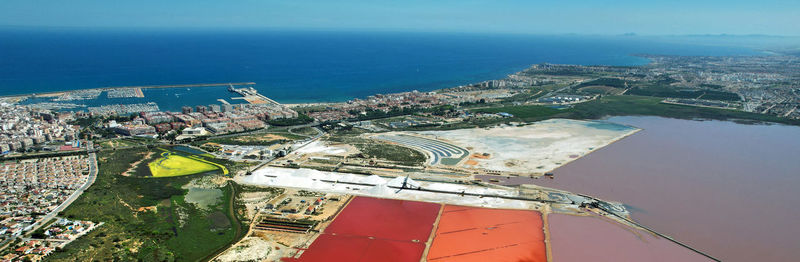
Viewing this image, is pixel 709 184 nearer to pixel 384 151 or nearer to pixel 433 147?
pixel 433 147

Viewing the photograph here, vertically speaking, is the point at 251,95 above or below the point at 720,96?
below

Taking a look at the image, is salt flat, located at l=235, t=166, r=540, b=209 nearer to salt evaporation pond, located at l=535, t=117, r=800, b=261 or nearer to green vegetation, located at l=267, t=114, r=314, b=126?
salt evaporation pond, located at l=535, t=117, r=800, b=261

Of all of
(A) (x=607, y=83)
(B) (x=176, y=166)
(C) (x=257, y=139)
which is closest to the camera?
(B) (x=176, y=166)

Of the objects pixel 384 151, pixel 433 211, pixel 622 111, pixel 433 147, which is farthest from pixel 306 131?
pixel 622 111

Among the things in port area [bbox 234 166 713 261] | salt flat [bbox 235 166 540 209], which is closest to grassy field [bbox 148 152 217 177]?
salt flat [bbox 235 166 540 209]

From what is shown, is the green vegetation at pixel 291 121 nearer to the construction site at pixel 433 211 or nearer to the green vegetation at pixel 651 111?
the construction site at pixel 433 211

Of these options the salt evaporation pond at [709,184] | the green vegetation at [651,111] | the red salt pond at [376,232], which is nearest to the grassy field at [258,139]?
the red salt pond at [376,232]
